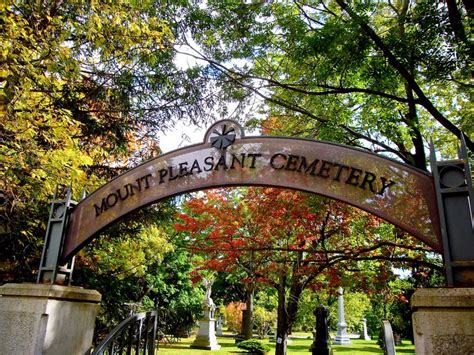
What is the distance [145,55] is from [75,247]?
3.51 metres

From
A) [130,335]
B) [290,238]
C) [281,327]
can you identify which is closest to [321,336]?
[281,327]

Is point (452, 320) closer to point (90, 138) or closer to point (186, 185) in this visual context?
point (186, 185)

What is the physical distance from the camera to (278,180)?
3695mm

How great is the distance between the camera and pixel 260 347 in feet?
50.3

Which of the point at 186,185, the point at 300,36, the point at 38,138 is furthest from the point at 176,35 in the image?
the point at 186,185

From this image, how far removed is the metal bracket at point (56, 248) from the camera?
4090 millimetres

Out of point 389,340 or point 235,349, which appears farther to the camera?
point 235,349

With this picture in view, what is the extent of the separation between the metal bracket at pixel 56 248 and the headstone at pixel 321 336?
906 cm

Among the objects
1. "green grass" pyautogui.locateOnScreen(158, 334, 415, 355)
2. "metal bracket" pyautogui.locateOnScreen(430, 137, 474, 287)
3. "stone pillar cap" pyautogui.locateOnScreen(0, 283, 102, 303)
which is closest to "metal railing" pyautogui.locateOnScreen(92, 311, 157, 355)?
"stone pillar cap" pyautogui.locateOnScreen(0, 283, 102, 303)

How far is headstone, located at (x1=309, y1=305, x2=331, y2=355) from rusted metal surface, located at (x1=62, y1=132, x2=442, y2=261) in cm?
924

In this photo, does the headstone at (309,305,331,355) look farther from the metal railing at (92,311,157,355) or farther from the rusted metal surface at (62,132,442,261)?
the rusted metal surface at (62,132,442,261)

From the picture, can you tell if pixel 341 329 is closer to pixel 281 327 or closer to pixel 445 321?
pixel 281 327

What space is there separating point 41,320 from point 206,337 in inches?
609

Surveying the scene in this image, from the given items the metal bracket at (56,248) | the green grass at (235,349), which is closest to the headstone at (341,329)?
the green grass at (235,349)
